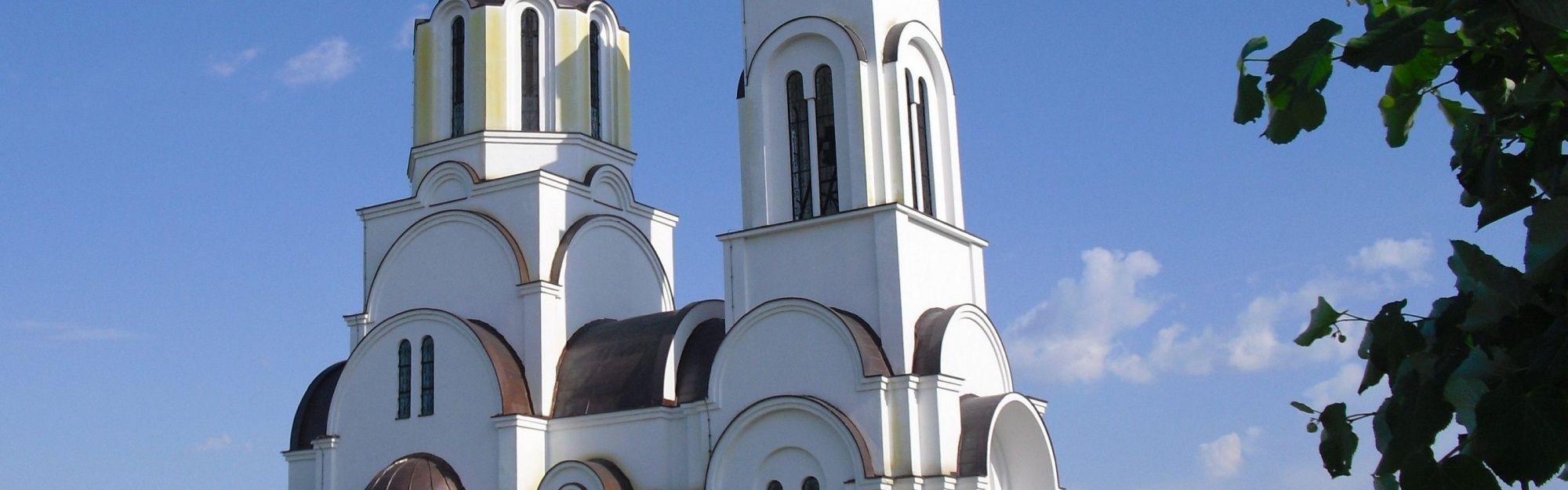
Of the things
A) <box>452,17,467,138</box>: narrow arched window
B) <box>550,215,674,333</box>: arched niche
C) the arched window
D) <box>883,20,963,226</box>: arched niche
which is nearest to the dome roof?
the arched window

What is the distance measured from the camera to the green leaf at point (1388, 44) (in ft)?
9.10

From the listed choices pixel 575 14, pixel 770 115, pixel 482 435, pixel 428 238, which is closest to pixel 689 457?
pixel 482 435

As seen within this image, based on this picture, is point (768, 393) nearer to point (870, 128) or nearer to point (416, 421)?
point (870, 128)

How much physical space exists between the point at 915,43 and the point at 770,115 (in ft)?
5.76

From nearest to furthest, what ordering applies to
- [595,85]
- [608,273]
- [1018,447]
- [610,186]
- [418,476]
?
[1018,447] < [418,476] < [608,273] < [610,186] < [595,85]

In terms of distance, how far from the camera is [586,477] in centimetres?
1638

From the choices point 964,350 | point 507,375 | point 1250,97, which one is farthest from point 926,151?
point 1250,97

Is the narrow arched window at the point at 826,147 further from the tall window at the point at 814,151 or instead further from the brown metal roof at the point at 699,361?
the brown metal roof at the point at 699,361

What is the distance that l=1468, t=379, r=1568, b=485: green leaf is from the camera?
257cm

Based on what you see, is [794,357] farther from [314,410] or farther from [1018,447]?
[314,410]

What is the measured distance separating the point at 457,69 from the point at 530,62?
3.23ft

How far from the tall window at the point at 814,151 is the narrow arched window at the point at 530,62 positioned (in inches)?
168

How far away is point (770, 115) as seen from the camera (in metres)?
16.6

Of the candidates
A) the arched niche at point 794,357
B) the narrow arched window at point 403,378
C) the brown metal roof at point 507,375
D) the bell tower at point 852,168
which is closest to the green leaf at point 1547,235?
the arched niche at point 794,357
